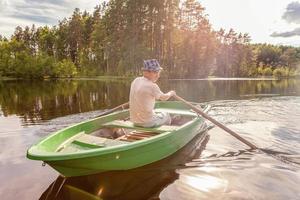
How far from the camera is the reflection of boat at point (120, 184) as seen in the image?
5203 mm

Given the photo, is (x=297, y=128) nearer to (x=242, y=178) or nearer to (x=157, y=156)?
(x=242, y=178)

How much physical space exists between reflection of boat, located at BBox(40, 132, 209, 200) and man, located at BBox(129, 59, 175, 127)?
1108 mm

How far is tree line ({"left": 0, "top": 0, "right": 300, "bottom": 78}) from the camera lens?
170 feet

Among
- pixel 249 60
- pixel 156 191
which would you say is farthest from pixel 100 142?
pixel 249 60

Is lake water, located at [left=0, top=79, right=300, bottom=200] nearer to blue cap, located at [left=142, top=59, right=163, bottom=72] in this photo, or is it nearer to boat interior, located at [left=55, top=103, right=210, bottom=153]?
boat interior, located at [left=55, top=103, right=210, bottom=153]

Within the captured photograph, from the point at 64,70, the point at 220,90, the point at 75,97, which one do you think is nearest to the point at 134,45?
the point at 64,70

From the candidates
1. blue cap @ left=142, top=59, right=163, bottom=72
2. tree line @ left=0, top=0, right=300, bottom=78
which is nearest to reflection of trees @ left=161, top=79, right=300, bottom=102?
blue cap @ left=142, top=59, right=163, bottom=72

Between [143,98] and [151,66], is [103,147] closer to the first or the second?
[143,98]

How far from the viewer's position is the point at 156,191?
17.8 ft

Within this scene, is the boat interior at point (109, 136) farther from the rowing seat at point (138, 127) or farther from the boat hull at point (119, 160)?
the boat hull at point (119, 160)

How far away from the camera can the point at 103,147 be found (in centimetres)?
512

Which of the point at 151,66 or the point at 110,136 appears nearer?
the point at 151,66

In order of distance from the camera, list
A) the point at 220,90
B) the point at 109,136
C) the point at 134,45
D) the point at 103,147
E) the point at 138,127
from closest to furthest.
A: 1. the point at 103,147
2. the point at 138,127
3. the point at 109,136
4. the point at 220,90
5. the point at 134,45

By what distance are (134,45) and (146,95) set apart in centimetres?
4610
